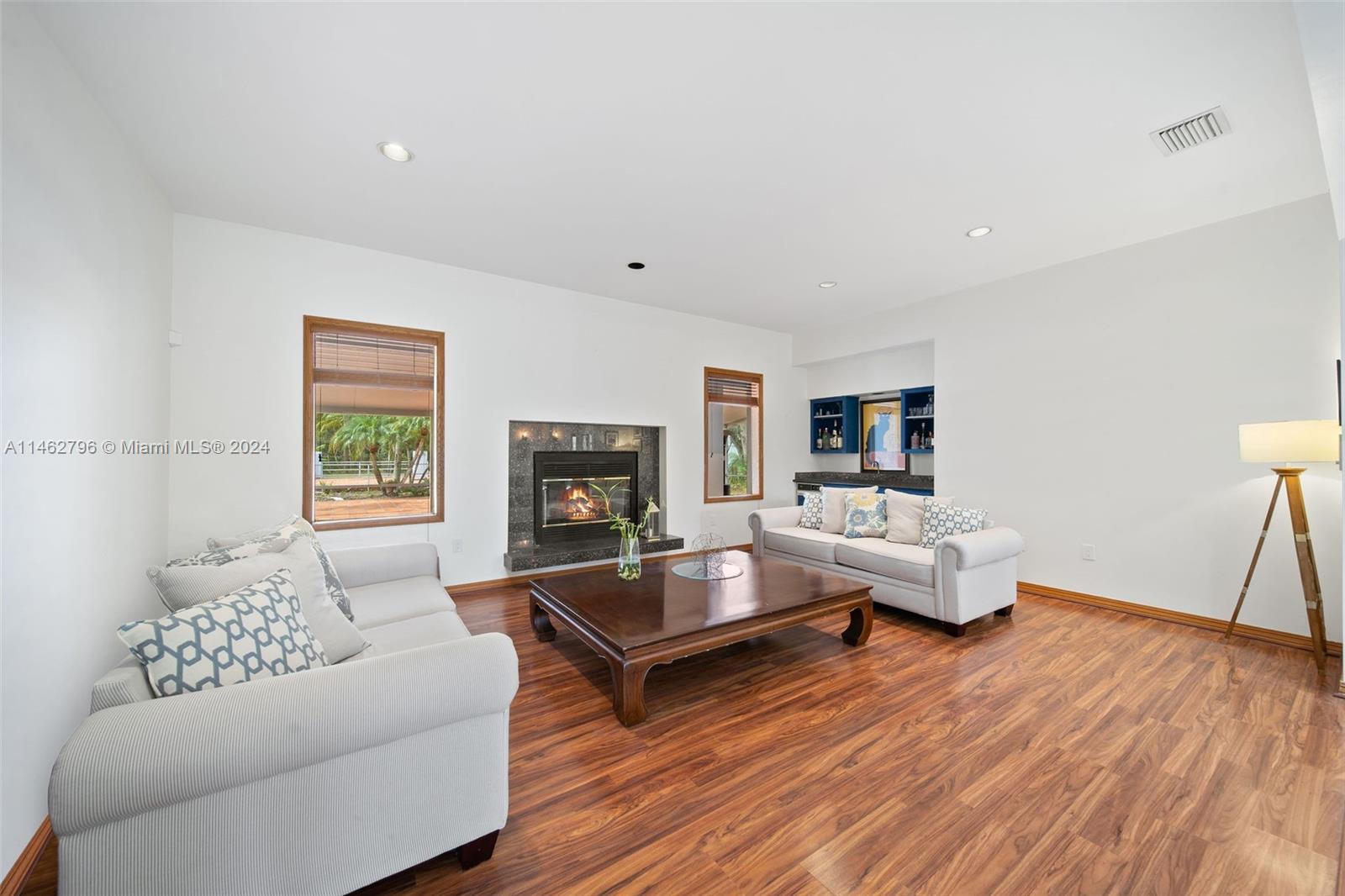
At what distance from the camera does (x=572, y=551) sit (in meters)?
4.88

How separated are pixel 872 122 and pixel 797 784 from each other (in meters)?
2.82

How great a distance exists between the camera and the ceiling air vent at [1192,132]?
2.40m

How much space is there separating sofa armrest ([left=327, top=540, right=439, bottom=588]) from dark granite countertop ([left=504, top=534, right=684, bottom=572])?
4.69 feet

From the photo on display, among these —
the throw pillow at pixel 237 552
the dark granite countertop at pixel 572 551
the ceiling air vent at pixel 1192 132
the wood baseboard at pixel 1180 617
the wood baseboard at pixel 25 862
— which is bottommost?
the wood baseboard at pixel 25 862

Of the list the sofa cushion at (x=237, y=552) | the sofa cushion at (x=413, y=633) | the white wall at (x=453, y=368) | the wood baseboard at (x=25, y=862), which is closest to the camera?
the wood baseboard at (x=25, y=862)

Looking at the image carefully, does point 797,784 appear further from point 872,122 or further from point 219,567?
point 872,122

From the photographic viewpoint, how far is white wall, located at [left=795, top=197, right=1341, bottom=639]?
10.6ft

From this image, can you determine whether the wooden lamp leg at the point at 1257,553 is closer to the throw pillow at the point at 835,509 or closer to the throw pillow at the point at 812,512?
the throw pillow at the point at 835,509

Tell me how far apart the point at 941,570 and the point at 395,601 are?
3199mm

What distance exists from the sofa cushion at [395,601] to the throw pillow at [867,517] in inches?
124

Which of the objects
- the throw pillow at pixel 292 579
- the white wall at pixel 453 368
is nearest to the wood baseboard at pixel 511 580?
the white wall at pixel 453 368

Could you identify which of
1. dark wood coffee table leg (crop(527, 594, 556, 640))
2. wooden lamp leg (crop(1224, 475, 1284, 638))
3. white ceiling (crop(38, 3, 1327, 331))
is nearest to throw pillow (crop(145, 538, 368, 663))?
dark wood coffee table leg (crop(527, 594, 556, 640))

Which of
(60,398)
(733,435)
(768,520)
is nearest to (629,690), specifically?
(60,398)

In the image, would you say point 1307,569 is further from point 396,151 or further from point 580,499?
point 396,151
